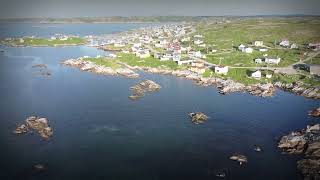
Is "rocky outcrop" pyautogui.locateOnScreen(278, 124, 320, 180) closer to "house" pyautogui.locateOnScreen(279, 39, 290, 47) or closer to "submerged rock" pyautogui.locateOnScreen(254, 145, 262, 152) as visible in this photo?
"submerged rock" pyautogui.locateOnScreen(254, 145, 262, 152)

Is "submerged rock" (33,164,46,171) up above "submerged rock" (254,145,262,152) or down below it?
above

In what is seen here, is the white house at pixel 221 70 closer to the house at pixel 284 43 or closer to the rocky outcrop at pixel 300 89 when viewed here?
the rocky outcrop at pixel 300 89

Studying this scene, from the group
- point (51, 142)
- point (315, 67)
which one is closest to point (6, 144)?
point (51, 142)

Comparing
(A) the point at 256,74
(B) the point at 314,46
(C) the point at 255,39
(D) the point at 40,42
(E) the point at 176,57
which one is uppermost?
(C) the point at 255,39

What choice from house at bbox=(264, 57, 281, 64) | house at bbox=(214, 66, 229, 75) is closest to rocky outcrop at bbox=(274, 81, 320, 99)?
house at bbox=(214, 66, 229, 75)

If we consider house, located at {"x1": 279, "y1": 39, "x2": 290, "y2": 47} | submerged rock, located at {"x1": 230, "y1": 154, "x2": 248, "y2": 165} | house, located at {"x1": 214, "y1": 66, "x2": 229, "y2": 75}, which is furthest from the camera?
house, located at {"x1": 279, "y1": 39, "x2": 290, "y2": 47}

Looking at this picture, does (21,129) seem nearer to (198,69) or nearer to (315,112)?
(315,112)

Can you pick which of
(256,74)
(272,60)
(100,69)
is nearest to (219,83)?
(256,74)
